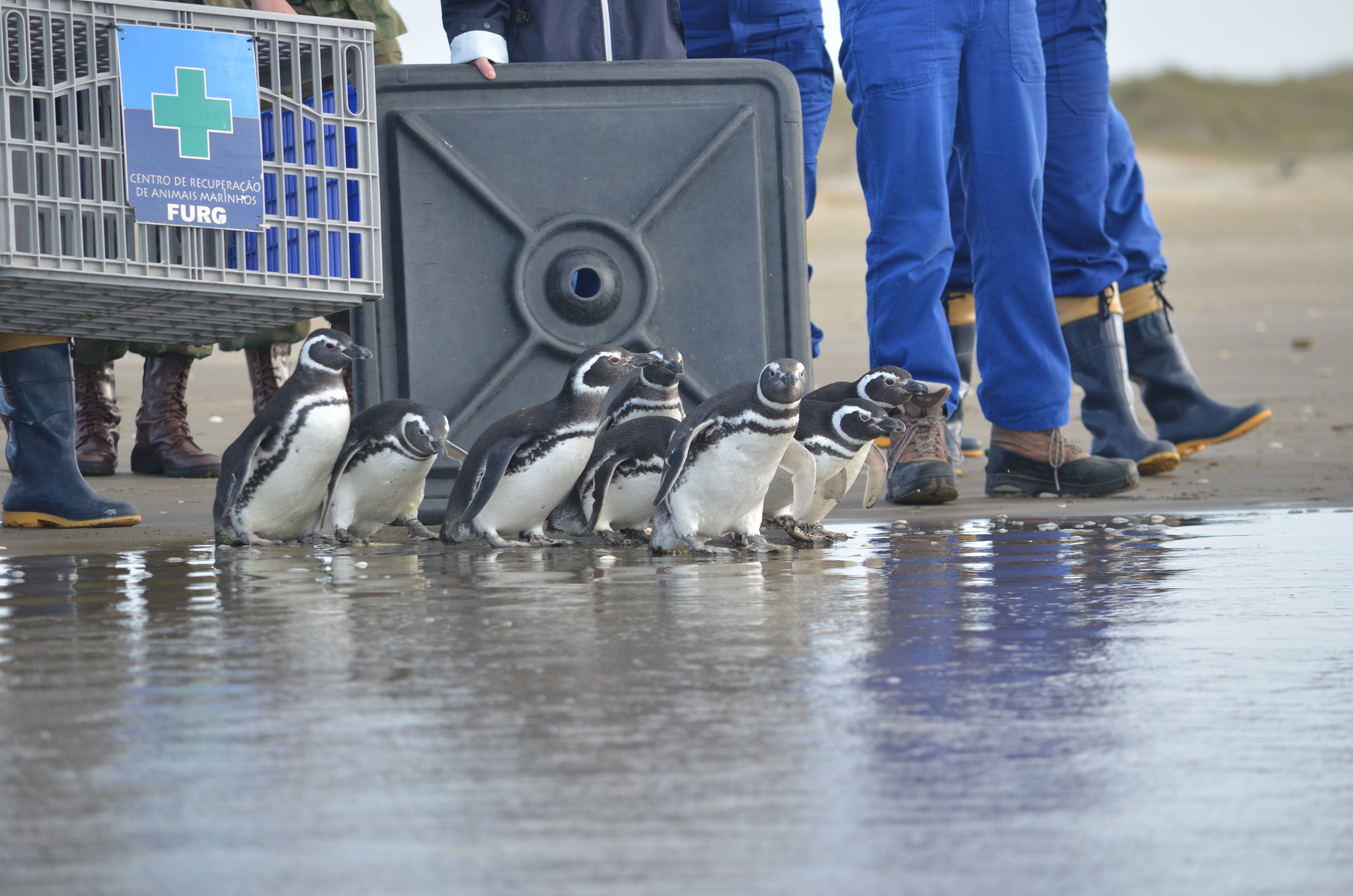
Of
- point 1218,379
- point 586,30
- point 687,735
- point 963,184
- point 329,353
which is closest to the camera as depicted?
point 687,735

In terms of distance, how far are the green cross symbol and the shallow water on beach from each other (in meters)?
0.95

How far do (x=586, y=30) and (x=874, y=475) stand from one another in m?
1.41

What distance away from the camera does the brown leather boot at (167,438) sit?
5.40 meters

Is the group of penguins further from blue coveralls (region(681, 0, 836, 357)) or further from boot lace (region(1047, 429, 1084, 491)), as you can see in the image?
blue coveralls (region(681, 0, 836, 357))

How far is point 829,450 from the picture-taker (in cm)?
365

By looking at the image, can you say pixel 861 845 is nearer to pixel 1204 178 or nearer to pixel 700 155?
pixel 700 155

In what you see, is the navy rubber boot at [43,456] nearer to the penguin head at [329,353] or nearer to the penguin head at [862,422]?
the penguin head at [329,353]

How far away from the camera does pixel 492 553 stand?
3.47m

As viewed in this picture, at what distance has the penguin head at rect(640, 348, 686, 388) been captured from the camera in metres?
3.71

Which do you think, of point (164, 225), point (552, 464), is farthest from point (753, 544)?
point (164, 225)

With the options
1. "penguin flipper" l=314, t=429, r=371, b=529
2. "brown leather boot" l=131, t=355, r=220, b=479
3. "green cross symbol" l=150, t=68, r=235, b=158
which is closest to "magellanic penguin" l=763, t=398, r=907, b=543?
"penguin flipper" l=314, t=429, r=371, b=529

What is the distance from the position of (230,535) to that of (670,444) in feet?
3.30

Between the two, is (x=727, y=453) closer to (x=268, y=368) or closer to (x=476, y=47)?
(x=476, y=47)

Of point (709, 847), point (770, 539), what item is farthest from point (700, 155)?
point (709, 847)
